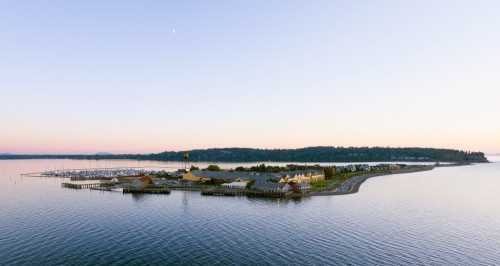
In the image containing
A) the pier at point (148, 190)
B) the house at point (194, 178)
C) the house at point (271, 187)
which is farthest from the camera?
the house at point (194, 178)

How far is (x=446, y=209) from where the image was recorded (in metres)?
75.3

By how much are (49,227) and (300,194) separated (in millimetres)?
58929

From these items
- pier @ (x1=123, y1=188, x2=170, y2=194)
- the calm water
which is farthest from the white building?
pier @ (x1=123, y1=188, x2=170, y2=194)

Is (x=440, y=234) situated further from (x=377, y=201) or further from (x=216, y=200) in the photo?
(x=216, y=200)

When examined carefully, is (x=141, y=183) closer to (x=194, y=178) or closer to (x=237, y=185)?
(x=194, y=178)

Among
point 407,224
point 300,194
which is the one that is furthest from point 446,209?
point 300,194

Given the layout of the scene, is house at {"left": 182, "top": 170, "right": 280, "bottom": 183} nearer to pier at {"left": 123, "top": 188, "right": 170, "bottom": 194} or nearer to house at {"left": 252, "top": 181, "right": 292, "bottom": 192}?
house at {"left": 252, "top": 181, "right": 292, "bottom": 192}

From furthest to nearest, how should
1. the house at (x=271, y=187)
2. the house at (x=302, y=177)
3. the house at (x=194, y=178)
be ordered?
1. the house at (x=194, y=178)
2. the house at (x=302, y=177)
3. the house at (x=271, y=187)

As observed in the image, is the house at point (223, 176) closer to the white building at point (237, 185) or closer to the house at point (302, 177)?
the house at point (302, 177)

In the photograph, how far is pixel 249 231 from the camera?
54.8 meters

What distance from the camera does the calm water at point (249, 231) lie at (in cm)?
4284

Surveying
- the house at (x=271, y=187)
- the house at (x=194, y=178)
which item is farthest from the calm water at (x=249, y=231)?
the house at (x=194, y=178)

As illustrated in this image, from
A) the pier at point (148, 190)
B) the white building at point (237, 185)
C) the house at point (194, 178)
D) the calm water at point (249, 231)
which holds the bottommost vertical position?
the calm water at point (249, 231)

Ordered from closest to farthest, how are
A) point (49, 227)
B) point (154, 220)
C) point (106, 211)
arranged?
point (49, 227) < point (154, 220) < point (106, 211)
